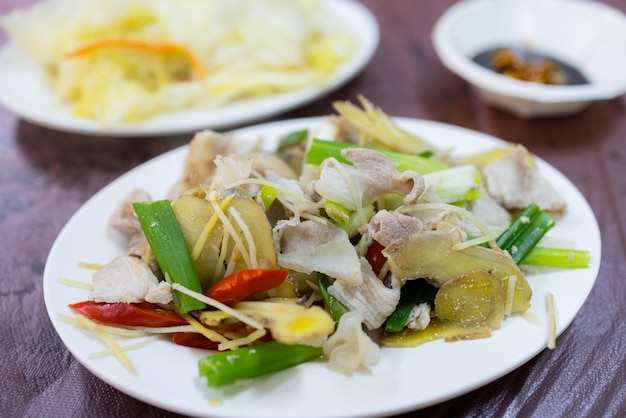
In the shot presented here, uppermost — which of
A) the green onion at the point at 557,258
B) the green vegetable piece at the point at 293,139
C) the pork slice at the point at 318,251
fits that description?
the green onion at the point at 557,258

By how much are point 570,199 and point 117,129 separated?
6.83ft

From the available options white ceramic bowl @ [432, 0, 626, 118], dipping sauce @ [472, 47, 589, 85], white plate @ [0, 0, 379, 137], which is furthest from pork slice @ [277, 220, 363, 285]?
dipping sauce @ [472, 47, 589, 85]

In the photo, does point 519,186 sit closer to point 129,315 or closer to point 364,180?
point 364,180

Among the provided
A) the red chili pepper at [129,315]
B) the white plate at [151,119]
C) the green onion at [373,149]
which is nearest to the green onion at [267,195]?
the green onion at [373,149]

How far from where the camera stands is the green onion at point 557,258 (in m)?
1.83

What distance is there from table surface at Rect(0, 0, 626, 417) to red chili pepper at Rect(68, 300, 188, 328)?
27 cm

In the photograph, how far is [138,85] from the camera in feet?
11.1

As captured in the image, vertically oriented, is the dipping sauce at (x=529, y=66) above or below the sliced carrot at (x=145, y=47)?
above

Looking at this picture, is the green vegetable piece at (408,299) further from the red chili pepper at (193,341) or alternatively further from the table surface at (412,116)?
the red chili pepper at (193,341)

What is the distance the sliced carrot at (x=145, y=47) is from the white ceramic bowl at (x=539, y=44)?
1385 mm

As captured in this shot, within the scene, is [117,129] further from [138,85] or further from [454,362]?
[454,362]

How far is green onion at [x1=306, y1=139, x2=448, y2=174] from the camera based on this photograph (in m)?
1.96

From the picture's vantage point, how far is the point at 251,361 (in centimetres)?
148

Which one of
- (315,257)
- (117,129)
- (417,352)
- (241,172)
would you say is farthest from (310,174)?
(117,129)
